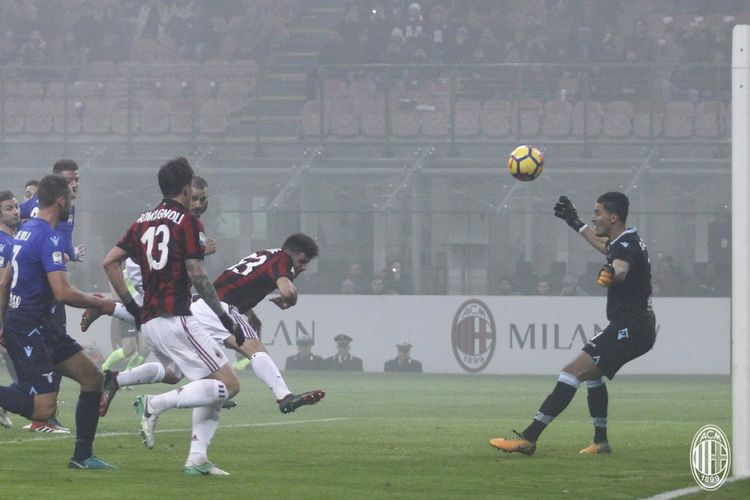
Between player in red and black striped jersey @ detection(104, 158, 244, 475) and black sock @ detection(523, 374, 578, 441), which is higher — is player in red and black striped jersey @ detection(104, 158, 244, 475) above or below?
above

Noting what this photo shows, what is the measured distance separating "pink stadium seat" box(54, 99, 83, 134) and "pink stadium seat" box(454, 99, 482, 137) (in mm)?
7798

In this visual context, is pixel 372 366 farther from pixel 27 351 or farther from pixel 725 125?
pixel 27 351

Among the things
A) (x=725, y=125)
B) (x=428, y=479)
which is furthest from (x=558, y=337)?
(x=428, y=479)

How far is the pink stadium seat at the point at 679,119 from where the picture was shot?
89.1ft

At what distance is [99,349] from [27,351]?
17.3m

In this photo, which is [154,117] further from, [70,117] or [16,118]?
[16,118]

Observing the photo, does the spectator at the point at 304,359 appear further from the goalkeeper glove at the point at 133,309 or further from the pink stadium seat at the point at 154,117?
the goalkeeper glove at the point at 133,309

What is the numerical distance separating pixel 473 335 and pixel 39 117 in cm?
1029

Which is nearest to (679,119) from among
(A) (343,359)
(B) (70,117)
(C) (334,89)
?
(C) (334,89)

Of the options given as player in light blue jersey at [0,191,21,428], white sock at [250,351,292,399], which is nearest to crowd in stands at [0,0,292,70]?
player in light blue jersey at [0,191,21,428]

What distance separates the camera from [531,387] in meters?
21.4

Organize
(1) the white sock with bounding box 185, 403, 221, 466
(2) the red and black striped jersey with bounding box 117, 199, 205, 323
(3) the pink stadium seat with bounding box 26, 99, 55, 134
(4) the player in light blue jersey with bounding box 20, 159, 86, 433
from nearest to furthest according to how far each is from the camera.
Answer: (2) the red and black striped jersey with bounding box 117, 199, 205, 323 < (1) the white sock with bounding box 185, 403, 221, 466 < (4) the player in light blue jersey with bounding box 20, 159, 86, 433 < (3) the pink stadium seat with bounding box 26, 99, 55, 134

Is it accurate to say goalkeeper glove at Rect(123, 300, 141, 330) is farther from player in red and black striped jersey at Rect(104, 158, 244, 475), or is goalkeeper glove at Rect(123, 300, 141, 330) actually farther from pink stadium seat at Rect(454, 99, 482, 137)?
pink stadium seat at Rect(454, 99, 482, 137)

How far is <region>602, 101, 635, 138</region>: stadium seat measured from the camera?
27281 mm
